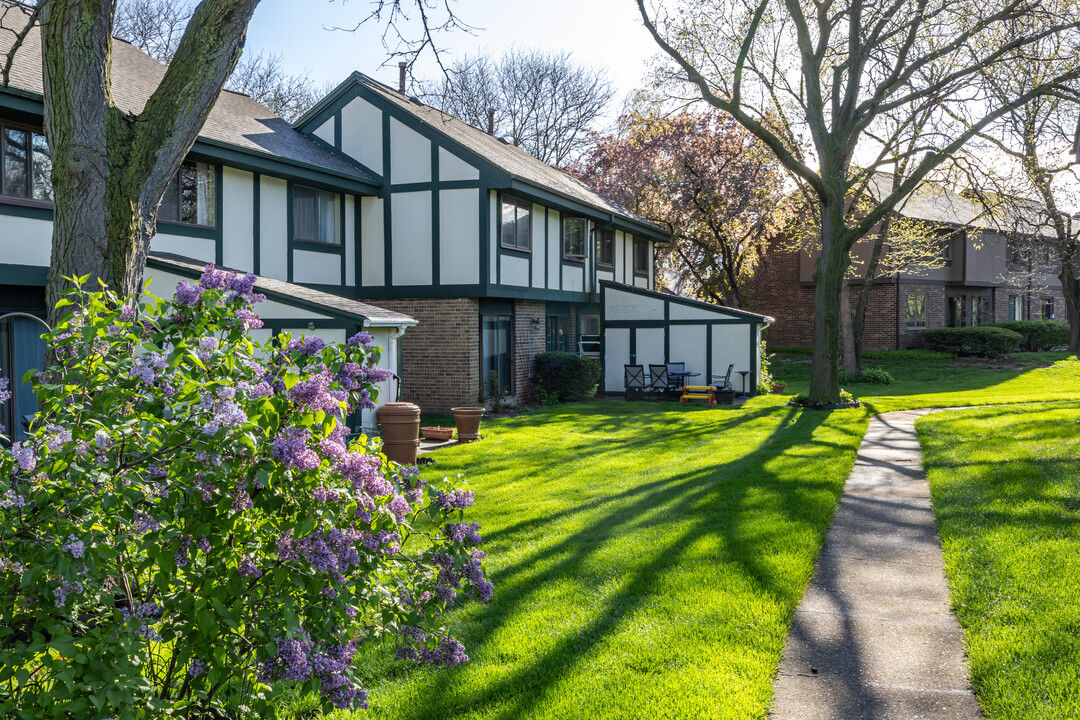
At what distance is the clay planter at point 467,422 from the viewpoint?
523 inches

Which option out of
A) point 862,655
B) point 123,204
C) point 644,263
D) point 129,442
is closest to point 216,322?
point 129,442

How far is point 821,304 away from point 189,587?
1608cm

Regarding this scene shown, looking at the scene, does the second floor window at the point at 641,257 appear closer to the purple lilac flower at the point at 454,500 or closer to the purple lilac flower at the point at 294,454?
the purple lilac flower at the point at 454,500

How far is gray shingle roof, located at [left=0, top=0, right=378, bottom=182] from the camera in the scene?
12109 mm

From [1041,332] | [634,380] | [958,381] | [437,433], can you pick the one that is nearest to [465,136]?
[634,380]

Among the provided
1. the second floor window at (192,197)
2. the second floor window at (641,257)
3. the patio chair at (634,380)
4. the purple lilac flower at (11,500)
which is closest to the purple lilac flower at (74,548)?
the purple lilac flower at (11,500)

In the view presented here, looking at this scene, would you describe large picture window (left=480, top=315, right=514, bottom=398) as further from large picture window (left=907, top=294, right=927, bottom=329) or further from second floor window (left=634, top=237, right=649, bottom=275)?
large picture window (left=907, top=294, right=927, bottom=329)

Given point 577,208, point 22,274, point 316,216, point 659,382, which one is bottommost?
point 659,382

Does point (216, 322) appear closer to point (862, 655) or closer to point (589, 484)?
point (862, 655)

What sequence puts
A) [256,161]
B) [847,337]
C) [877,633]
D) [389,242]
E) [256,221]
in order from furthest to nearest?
1. [847,337]
2. [389,242]
3. [256,221]
4. [256,161]
5. [877,633]

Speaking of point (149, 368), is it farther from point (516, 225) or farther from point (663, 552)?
point (516, 225)

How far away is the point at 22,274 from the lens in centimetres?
1075

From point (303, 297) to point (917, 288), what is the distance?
27.2 metres

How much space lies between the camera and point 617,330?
22531 mm
